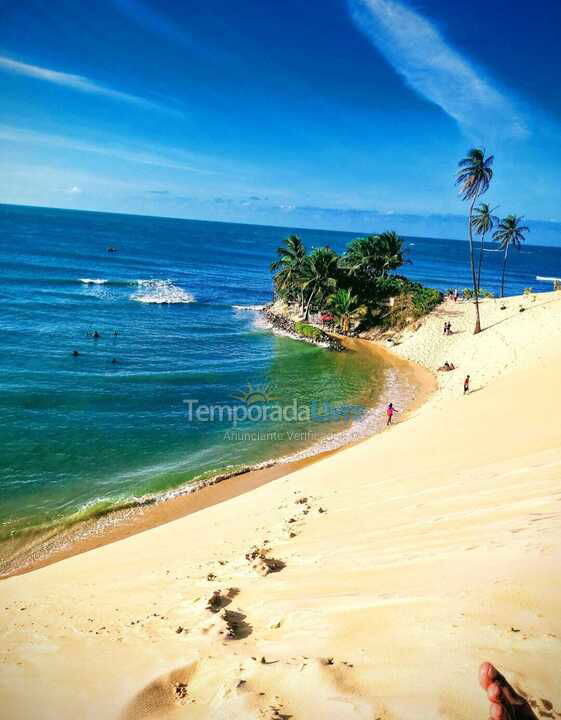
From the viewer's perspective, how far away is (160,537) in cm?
1140

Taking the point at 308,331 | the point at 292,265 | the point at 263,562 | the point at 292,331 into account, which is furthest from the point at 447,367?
the point at 263,562

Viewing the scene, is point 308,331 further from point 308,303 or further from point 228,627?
point 228,627

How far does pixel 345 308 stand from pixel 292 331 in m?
5.57

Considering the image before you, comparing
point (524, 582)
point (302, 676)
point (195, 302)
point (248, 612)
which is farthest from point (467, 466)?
point (195, 302)

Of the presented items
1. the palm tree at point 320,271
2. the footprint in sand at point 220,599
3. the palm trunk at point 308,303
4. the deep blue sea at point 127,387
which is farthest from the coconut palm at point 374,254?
the footprint in sand at point 220,599

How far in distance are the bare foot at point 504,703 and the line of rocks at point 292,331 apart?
3304cm

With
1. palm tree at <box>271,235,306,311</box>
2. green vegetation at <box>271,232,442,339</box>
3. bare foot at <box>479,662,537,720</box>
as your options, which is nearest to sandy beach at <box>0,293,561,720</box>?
bare foot at <box>479,662,537,720</box>

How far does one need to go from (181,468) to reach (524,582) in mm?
14162

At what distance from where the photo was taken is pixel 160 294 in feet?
186

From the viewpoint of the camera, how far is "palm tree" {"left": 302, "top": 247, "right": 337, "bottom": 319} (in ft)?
135

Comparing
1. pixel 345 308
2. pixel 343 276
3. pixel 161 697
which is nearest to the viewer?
pixel 161 697

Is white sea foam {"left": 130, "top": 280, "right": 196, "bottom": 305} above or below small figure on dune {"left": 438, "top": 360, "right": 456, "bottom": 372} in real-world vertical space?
above

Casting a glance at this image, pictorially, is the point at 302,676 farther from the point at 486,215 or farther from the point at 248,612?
the point at 486,215

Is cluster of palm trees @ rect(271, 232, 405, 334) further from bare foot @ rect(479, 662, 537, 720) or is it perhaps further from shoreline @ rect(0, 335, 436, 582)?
bare foot @ rect(479, 662, 537, 720)
